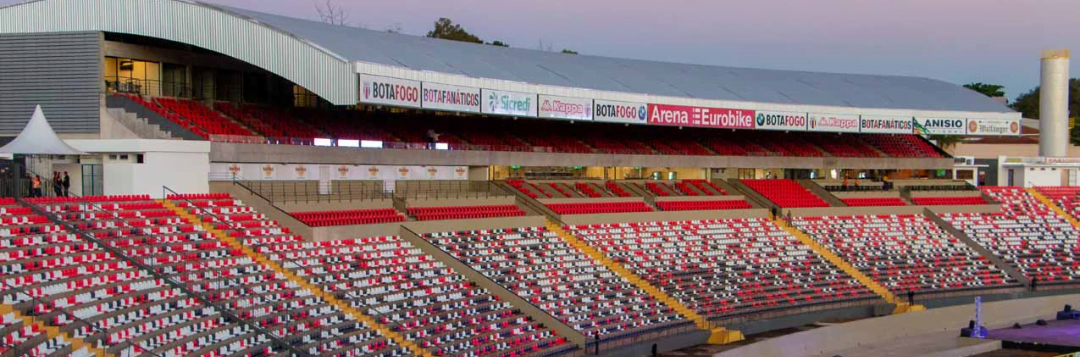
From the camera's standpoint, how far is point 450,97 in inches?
1758

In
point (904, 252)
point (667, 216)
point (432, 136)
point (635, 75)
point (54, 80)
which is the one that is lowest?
point (904, 252)

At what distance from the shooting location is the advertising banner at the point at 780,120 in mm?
59528

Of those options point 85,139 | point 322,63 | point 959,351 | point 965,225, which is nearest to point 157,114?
point 85,139

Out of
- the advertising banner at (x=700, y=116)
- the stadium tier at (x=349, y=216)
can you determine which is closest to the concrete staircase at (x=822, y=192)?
the advertising banner at (x=700, y=116)

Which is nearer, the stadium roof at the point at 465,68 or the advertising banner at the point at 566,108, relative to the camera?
the stadium roof at the point at 465,68

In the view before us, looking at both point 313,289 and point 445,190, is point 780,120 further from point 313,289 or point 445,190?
point 313,289

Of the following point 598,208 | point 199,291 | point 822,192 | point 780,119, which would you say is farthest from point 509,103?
point 822,192

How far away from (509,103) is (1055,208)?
35.0m

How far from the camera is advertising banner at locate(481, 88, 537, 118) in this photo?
46.8 meters

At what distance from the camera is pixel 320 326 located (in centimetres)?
3127

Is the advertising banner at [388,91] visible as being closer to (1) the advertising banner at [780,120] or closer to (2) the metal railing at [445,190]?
(2) the metal railing at [445,190]

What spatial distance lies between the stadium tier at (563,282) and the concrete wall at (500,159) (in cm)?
471

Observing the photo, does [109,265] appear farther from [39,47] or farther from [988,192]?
[988,192]

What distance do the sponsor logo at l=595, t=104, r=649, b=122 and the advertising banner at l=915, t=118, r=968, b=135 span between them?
62.7 ft
